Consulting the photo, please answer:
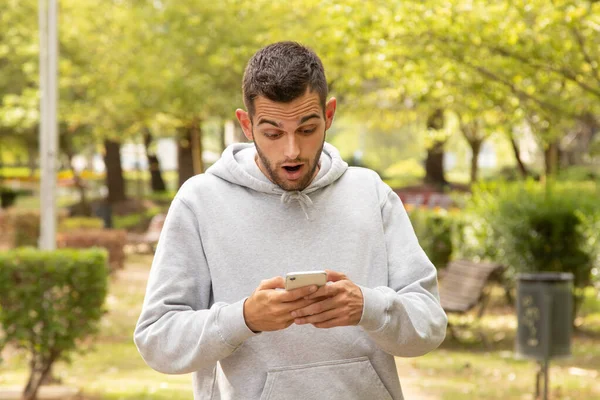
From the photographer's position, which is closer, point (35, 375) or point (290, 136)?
point (290, 136)

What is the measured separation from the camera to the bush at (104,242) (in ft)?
67.5

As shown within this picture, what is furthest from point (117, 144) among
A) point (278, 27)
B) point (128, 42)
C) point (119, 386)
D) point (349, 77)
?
point (119, 386)

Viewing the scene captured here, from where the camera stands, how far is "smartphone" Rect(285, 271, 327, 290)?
246cm

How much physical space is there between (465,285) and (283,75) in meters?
10.9

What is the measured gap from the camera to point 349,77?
46.9ft

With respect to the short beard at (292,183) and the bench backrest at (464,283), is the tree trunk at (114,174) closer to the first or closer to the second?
the bench backrest at (464,283)

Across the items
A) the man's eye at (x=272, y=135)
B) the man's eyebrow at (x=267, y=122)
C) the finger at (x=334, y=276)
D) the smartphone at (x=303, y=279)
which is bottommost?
the finger at (x=334, y=276)

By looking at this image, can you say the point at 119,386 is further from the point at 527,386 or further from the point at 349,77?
the point at 349,77

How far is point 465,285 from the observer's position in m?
13.3

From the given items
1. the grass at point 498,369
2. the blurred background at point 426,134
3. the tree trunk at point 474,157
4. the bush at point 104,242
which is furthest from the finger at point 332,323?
the tree trunk at point 474,157

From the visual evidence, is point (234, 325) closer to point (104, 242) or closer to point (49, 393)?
point (49, 393)

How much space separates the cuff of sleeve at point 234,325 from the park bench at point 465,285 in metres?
10.2

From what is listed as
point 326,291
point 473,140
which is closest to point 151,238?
point 473,140

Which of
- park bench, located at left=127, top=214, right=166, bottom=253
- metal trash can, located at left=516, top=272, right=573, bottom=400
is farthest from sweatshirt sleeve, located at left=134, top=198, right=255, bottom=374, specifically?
park bench, located at left=127, top=214, right=166, bottom=253
